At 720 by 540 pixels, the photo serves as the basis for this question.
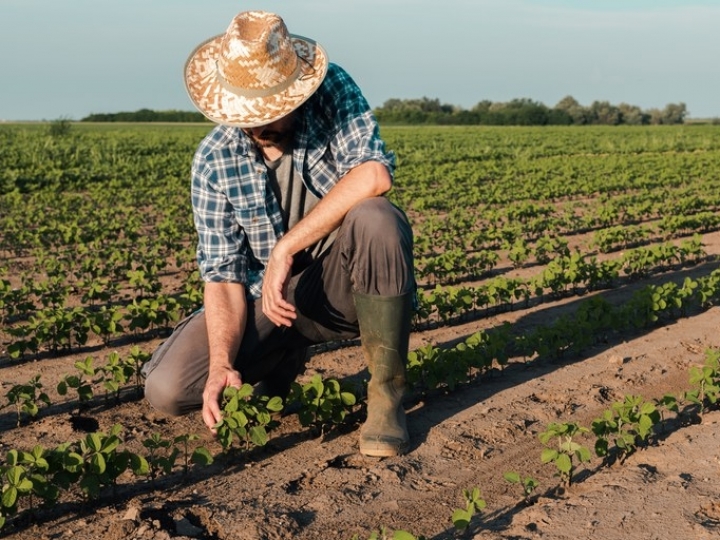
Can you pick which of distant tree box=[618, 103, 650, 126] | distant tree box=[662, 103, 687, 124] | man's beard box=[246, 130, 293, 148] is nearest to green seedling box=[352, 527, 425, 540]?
man's beard box=[246, 130, 293, 148]

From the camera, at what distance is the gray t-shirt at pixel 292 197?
4.00 metres

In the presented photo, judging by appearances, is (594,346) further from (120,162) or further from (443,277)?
(120,162)

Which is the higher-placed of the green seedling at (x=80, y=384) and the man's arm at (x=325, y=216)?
the man's arm at (x=325, y=216)

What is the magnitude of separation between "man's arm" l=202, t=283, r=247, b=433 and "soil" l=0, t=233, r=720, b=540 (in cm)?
30

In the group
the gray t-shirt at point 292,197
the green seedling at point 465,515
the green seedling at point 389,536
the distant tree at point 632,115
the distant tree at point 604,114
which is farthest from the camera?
the distant tree at point 632,115

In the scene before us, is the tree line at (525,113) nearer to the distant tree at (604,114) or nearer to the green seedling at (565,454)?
the distant tree at (604,114)

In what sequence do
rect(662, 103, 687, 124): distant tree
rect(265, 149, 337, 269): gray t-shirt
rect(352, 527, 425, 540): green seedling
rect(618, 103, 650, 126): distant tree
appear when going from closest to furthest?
rect(352, 527, 425, 540): green seedling → rect(265, 149, 337, 269): gray t-shirt → rect(618, 103, 650, 126): distant tree → rect(662, 103, 687, 124): distant tree

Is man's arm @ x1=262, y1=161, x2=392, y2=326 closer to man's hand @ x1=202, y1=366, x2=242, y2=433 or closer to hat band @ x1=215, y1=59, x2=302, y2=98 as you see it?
man's hand @ x1=202, y1=366, x2=242, y2=433

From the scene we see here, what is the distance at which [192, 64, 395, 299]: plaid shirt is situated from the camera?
3.89 m

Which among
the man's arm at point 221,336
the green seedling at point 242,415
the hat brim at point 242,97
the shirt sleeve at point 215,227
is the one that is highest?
the hat brim at point 242,97

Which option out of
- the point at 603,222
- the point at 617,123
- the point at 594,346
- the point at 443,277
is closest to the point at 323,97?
the point at 594,346

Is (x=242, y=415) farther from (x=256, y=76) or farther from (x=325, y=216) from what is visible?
(x=256, y=76)

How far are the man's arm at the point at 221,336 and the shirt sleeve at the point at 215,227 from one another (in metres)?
0.06

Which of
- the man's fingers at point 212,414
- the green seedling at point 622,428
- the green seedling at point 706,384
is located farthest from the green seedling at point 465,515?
the green seedling at point 706,384
